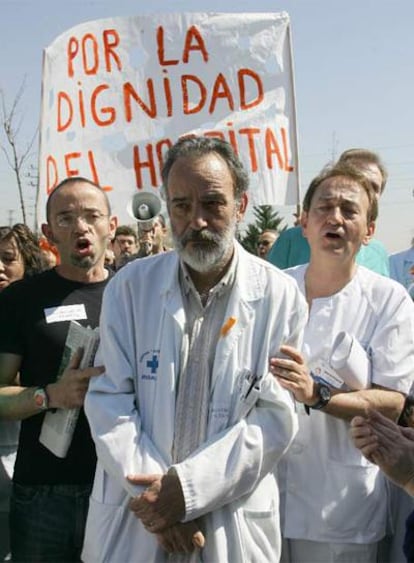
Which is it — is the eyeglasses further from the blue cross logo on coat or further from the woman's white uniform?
the woman's white uniform

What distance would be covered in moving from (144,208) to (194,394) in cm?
327

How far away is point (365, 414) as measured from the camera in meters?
2.73

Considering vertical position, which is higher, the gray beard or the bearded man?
the gray beard

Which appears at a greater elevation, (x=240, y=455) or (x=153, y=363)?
(x=153, y=363)

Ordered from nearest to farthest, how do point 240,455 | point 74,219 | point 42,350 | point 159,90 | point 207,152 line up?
point 240,455
point 207,152
point 42,350
point 74,219
point 159,90

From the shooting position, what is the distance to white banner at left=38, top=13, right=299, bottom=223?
5.79m

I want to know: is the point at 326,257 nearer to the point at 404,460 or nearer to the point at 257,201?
the point at 404,460

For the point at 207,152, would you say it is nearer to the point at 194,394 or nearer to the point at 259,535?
the point at 194,394

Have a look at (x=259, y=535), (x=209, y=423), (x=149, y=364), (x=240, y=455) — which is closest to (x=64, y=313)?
(x=149, y=364)

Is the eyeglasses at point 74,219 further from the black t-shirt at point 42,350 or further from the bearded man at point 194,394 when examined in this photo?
the bearded man at point 194,394

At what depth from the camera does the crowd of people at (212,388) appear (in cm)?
243

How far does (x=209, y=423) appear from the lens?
245 centimetres

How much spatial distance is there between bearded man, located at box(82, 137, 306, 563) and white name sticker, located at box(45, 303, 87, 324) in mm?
454

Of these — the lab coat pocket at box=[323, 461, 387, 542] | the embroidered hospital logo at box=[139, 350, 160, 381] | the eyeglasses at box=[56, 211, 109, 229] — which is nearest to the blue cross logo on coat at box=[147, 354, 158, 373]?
the embroidered hospital logo at box=[139, 350, 160, 381]
